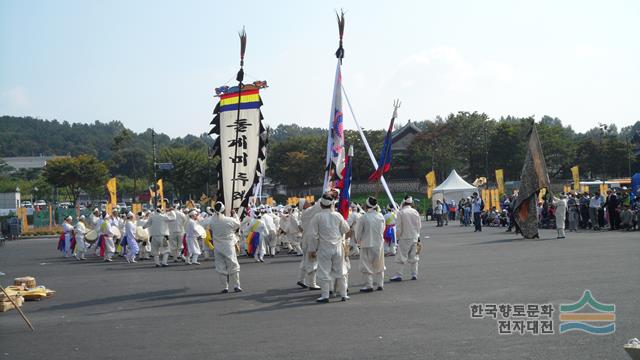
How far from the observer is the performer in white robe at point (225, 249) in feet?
41.1

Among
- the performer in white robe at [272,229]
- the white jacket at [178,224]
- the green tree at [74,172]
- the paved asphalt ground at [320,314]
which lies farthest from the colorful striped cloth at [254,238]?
the green tree at [74,172]

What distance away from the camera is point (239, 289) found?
12430 millimetres

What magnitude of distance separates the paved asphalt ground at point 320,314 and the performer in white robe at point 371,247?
0.39 meters

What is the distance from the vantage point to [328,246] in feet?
36.4

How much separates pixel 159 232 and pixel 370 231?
839 cm

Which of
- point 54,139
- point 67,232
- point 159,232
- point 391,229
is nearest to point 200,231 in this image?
point 159,232

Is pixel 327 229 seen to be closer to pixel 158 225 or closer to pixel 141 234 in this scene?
pixel 158 225

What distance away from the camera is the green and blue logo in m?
7.59

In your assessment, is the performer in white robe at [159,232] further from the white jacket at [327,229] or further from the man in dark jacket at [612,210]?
the man in dark jacket at [612,210]

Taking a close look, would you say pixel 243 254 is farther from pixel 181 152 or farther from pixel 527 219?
pixel 181 152

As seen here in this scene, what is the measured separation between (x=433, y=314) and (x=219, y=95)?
994 cm

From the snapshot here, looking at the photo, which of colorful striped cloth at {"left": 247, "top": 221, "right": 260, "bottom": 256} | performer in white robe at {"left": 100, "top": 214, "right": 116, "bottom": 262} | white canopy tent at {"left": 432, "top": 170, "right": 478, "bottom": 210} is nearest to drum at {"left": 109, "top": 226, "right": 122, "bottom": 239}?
performer in white robe at {"left": 100, "top": 214, "right": 116, "bottom": 262}

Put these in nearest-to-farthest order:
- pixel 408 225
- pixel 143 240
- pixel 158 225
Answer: pixel 408 225 < pixel 158 225 < pixel 143 240

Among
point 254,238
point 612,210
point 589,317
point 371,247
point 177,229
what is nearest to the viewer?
point 589,317
